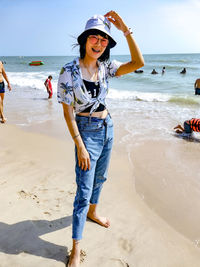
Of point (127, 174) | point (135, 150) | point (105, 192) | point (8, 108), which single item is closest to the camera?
point (105, 192)

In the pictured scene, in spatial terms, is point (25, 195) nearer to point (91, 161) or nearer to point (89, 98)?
point (91, 161)

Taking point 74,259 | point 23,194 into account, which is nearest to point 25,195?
point 23,194

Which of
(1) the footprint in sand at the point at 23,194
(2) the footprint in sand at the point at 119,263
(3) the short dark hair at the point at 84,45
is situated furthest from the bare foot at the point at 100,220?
(3) the short dark hair at the point at 84,45

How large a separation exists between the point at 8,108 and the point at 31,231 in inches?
269

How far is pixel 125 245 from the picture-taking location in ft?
7.36

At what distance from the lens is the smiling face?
1823 mm

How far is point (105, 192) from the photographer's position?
10.3 feet

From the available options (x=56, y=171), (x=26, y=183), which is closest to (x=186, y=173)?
(x=56, y=171)

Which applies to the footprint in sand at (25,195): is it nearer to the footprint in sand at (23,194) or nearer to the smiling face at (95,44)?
the footprint in sand at (23,194)

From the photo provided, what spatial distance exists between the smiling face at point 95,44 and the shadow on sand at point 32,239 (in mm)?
1789

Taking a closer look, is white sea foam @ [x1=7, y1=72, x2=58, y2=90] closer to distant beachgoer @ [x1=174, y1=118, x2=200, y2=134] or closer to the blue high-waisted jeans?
distant beachgoer @ [x1=174, y1=118, x2=200, y2=134]

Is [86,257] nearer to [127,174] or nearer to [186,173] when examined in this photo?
[127,174]

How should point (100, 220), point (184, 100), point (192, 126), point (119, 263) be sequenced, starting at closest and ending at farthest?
point (119, 263), point (100, 220), point (192, 126), point (184, 100)

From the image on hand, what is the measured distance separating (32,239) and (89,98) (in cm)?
150
